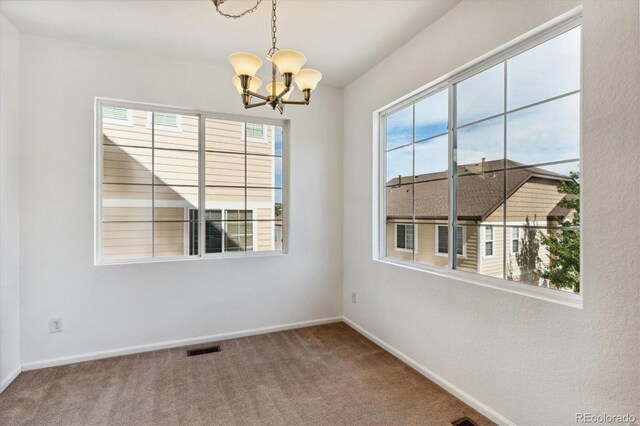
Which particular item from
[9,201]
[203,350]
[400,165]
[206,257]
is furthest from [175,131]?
[400,165]

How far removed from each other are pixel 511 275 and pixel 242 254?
2.52m

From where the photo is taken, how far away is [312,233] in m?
3.77

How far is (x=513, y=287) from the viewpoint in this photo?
2027 millimetres

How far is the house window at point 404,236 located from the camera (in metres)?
2.98

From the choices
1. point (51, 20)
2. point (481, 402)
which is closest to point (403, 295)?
point (481, 402)

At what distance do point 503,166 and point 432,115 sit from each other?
819 mm

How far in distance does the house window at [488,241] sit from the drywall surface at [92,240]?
1926 millimetres

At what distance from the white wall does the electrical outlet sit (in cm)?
297

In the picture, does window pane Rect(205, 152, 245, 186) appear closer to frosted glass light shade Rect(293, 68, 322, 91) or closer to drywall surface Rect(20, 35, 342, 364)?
drywall surface Rect(20, 35, 342, 364)

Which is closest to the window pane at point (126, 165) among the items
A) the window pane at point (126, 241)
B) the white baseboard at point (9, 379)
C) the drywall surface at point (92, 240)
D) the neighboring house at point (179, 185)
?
the neighboring house at point (179, 185)

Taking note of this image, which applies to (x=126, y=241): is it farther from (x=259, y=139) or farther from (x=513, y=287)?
(x=513, y=287)

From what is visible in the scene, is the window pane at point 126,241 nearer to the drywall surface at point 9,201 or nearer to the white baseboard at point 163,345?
the drywall surface at point 9,201

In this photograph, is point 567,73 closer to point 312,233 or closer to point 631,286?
point 631,286

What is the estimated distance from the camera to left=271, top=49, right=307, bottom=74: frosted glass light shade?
166 centimetres
